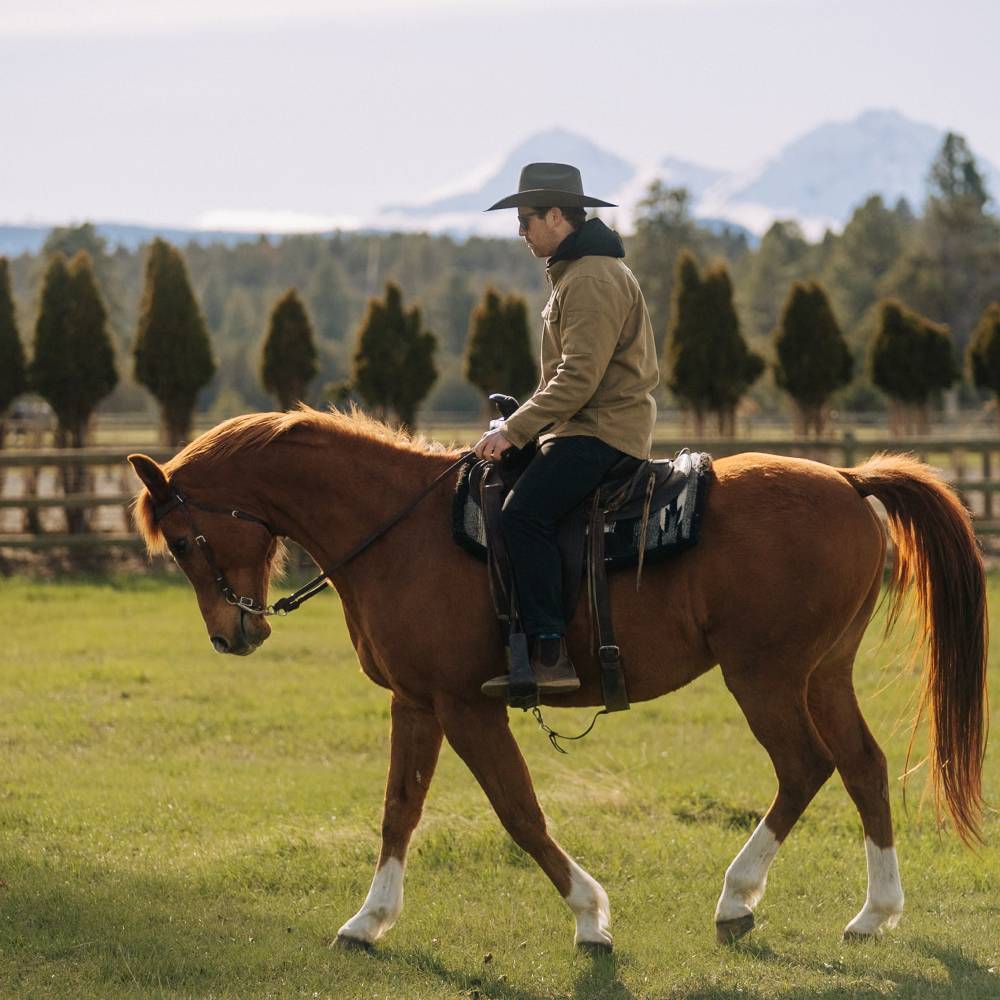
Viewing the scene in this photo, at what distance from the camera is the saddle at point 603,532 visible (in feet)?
16.5

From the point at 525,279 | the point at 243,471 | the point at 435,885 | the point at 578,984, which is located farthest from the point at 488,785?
the point at 525,279

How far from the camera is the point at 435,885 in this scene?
6.05m

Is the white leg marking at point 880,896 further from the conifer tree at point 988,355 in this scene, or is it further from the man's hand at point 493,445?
the conifer tree at point 988,355

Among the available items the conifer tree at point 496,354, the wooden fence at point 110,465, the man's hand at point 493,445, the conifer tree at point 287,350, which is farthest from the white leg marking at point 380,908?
the conifer tree at point 496,354

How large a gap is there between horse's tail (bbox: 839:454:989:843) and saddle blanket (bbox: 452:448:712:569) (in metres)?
0.73

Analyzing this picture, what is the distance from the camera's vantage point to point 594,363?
498 cm

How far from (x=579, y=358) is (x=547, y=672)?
1193mm

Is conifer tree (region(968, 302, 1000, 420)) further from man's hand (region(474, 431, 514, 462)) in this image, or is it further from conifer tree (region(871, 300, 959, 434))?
man's hand (region(474, 431, 514, 462))

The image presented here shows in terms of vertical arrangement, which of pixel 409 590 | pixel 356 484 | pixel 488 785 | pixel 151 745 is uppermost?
pixel 356 484

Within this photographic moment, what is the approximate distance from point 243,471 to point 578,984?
2385mm

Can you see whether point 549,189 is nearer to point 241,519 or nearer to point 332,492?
point 332,492

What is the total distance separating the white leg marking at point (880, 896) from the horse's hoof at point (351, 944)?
1.92 metres

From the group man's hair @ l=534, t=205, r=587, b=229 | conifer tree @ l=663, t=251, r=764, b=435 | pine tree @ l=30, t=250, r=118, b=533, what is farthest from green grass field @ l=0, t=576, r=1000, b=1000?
conifer tree @ l=663, t=251, r=764, b=435

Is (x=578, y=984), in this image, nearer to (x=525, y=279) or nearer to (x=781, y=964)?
(x=781, y=964)
